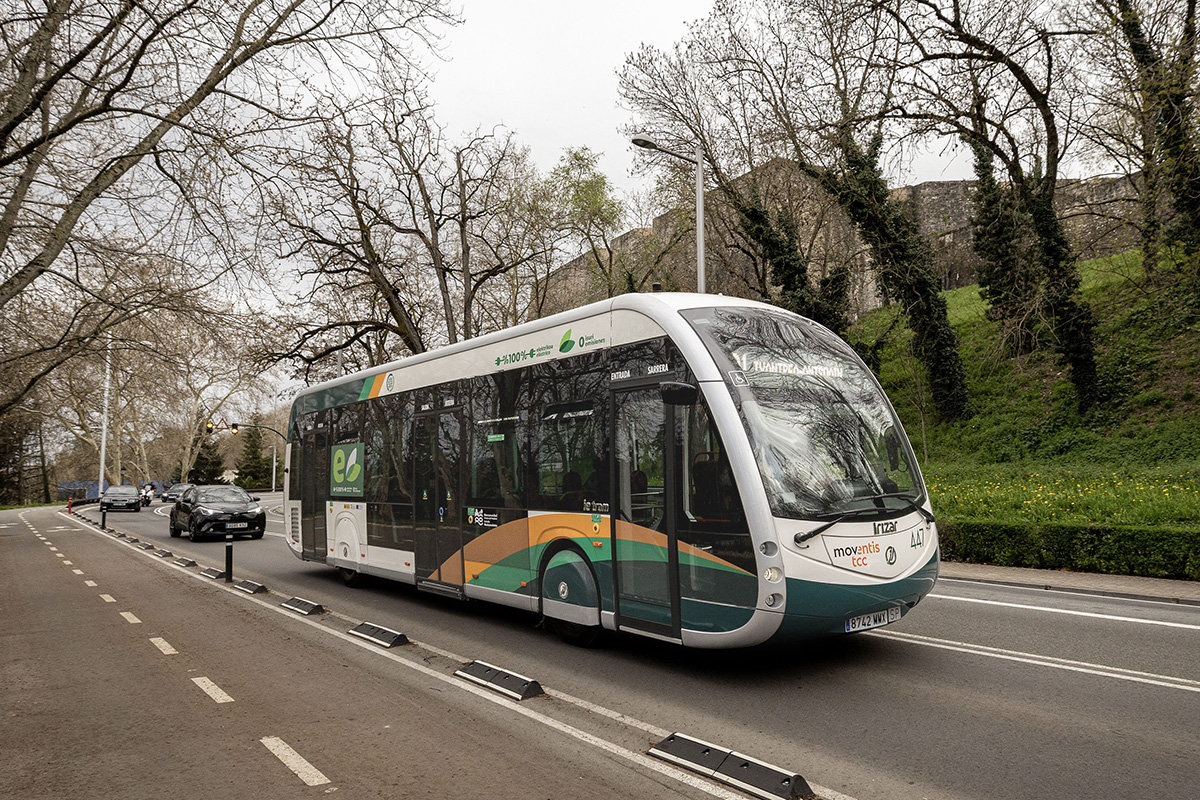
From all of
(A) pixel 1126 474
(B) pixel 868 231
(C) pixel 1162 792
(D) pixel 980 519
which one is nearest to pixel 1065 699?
(C) pixel 1162 792

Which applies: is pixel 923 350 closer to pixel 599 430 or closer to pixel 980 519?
pixel 980 519

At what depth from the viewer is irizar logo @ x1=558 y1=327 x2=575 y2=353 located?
27.1 ft

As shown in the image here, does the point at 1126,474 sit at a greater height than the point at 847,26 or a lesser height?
lesser

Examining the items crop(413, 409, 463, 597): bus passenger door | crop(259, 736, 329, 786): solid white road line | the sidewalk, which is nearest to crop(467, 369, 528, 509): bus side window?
crop(413, 409, 463, 597): bus passenger door

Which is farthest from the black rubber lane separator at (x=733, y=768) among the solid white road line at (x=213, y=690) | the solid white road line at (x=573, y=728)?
the solid white road line at (x=213, y=690)

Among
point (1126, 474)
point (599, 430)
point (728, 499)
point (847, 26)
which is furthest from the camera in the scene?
point (847, 26)

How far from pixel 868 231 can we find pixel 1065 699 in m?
21.2

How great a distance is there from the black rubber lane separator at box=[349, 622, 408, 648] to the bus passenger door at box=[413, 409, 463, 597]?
1.08m

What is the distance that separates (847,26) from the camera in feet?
59.6

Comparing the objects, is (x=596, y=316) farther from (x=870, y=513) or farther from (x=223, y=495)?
(x=223, y=495)

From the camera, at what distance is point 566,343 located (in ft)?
27.3

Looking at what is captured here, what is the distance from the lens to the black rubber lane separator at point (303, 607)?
35.0ft

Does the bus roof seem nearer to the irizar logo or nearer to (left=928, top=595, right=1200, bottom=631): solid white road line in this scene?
the irizar logo

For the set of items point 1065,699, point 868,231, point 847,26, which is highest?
point 847,26
